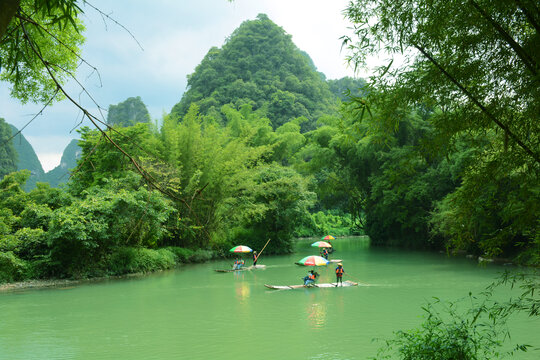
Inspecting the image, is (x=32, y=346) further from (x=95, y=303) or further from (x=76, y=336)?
(x=95, y=303)

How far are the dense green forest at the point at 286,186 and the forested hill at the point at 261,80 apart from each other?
18.7ft

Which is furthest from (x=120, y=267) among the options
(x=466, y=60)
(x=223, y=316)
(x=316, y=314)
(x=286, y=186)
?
(x=466, y=60)

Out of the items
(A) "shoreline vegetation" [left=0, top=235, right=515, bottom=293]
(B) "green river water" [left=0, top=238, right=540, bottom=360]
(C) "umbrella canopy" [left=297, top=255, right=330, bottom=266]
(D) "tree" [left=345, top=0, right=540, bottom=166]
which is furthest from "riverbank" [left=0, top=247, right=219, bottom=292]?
(D) "tree" [left=345, top=0, right=540, bottom=166]

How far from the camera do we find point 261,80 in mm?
40594

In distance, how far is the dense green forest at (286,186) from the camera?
3111mm

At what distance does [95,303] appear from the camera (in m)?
9.20

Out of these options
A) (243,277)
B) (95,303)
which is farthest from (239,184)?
(95,303)

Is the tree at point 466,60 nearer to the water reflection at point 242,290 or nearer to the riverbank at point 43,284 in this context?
the water reflection at point 242,290

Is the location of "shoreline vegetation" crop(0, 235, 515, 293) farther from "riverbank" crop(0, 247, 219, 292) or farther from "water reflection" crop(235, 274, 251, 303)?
"water reflection" crop(235, 274, 251, 303)

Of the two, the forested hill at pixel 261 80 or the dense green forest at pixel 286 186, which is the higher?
the forested hill at pixel 261 80

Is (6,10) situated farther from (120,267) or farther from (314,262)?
(120,267)

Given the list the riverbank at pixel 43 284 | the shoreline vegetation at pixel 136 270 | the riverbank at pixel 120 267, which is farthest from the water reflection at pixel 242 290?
the riverbank at pixel 43 284

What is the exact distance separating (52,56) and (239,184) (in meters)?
10.6

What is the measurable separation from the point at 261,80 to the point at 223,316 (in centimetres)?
3451
